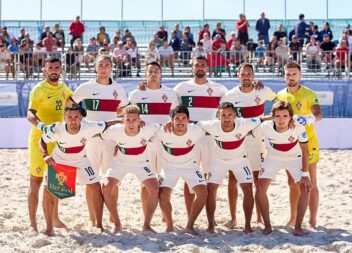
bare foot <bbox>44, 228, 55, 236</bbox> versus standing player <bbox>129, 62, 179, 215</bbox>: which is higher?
standing player <bbox>129, 62, 179, 215</bbox>

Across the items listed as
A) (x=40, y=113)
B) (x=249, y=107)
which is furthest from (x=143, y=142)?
(x=249, y=107)

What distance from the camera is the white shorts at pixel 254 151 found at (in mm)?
7551

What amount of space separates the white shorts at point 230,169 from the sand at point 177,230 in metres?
0.55

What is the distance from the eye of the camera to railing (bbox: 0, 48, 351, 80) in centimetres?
1614

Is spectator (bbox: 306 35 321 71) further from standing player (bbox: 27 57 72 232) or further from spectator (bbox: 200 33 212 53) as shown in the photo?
standing player (bbox: 27 57 72 232)

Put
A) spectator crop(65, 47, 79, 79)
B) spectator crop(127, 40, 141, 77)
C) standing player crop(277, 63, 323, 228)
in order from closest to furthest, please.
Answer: standing player crop(277, 63, 323, 228) → spectator crop(65, 47, 79, 79) → spectator crop(127, 40, 141, 77)

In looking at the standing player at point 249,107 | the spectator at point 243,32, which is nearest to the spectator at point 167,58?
the spectator at point 243,32

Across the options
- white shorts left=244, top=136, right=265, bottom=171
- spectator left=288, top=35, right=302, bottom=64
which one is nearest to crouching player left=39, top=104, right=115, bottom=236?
white shorts left=244, top=136, right=265, bottom=171

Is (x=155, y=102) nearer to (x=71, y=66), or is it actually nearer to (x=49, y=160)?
(x=49, y=160)

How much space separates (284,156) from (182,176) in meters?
1.06

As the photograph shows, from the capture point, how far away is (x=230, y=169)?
7281mm

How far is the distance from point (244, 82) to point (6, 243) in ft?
9.57

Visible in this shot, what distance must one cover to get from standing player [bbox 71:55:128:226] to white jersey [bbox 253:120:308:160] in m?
1.56

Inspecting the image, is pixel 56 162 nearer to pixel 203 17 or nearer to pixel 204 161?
pixel 204 161
